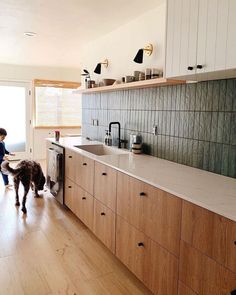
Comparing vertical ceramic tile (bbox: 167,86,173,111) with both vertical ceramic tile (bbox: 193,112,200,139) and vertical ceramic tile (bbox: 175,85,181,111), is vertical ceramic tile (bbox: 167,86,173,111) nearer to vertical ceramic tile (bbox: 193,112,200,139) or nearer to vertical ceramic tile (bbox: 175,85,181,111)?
vertical ceramic tile (bbox: 175,85,181,111)

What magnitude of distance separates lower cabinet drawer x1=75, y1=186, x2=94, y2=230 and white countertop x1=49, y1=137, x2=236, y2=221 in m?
0.50

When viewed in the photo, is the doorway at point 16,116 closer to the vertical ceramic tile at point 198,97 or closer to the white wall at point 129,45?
the white wall at point 129,45

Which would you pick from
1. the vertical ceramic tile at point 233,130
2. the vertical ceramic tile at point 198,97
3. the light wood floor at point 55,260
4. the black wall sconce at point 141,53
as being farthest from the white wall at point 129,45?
the light wood floor at point 55,260

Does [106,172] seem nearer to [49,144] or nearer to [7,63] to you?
[49,144]

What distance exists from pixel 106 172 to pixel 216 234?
1.27 meters

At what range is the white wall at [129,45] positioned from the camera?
8.92ft

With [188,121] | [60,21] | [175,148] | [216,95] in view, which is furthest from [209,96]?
[60,21]

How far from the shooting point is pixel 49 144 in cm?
420

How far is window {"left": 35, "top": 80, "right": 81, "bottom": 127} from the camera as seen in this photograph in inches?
274

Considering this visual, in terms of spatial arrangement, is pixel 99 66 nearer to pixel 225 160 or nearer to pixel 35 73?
pixel 225 160

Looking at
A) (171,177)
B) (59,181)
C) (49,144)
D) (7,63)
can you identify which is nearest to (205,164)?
(171,177)

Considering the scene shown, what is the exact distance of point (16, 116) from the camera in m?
6.74

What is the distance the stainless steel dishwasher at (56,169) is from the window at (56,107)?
3203 millimetres

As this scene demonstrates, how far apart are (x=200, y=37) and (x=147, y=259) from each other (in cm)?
157
